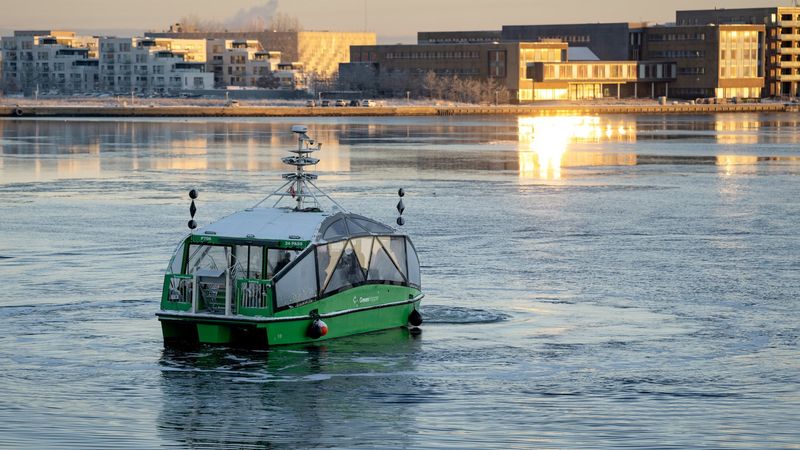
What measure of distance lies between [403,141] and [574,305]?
3132 inches

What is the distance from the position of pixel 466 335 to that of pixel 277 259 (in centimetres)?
431

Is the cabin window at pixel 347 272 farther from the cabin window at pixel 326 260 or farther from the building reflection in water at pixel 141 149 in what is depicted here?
the building reflection in water at pixel 141 149

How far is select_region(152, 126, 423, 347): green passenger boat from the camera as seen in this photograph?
85.8ft

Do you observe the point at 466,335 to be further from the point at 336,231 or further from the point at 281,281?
the point at 281,281

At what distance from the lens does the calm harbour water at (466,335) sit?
71.4 ft

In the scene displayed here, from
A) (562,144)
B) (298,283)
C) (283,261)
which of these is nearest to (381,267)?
(283,261)

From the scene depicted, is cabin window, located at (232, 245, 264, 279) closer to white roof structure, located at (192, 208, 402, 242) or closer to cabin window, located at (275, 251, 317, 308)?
white roof structure, located at (192, 208, 402, 242)

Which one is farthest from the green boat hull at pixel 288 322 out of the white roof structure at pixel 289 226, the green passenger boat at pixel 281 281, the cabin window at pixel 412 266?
the white roof structure at pixel 289 226

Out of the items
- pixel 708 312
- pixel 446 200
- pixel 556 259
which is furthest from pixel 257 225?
pixel 446 200

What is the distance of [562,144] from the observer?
354 ft

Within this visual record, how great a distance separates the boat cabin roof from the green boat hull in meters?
1.17

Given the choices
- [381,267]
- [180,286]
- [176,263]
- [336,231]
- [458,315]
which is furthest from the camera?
[458,315]

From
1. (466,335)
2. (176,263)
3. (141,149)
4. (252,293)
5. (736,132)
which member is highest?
(736,132)

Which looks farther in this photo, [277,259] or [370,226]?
[370,226]
